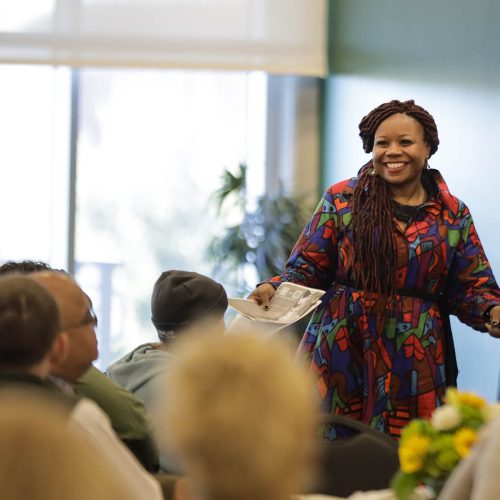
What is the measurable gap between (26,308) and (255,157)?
6446 millimetres

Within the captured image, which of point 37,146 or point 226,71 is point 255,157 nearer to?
point 226,71

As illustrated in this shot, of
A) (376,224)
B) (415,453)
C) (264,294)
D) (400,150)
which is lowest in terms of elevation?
(415,453)

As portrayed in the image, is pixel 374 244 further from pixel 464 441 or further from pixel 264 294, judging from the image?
pixel 464 441

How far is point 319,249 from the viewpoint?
144 inches

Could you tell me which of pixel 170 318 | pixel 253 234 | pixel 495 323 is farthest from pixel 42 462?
pixel 253 234

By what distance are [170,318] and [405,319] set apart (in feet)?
3.00

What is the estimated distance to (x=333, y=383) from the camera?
3.63 metres

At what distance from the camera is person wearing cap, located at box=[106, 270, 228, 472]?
114 inches

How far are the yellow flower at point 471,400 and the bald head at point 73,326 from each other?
0.90 meters

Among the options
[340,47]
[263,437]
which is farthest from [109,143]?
[263,437]

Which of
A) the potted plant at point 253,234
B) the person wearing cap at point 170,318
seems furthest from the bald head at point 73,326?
the potted plant at point 253,234

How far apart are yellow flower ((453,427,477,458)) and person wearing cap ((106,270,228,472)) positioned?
1266 millimetres

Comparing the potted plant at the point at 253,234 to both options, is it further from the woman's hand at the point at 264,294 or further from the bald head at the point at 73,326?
the bald head at the point at 73,326

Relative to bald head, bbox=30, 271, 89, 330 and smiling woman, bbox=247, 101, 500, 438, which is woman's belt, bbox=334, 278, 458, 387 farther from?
bald head, bbox=30, 271, 89, 330
